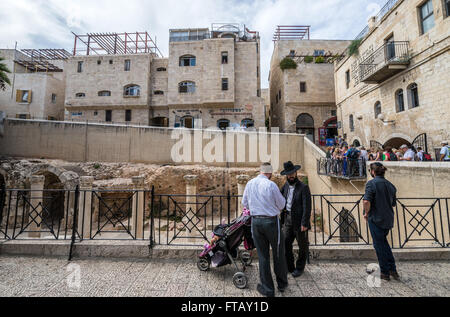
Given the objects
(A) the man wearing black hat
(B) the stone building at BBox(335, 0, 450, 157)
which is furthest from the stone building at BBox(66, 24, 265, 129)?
(A) the man wearing black hat

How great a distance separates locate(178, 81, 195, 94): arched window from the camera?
23833 millimetres

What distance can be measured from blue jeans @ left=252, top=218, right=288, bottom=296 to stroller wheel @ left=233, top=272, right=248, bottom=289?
285mm

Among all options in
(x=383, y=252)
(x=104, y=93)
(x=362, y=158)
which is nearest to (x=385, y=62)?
(x=362, y=158)

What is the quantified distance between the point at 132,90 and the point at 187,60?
738 cm

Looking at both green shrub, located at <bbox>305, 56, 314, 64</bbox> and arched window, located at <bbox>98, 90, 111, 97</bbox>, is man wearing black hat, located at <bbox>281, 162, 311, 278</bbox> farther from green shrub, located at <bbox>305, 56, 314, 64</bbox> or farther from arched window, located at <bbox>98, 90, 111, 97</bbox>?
arched window, located at <bbox>98, 90, 111, 97</bbox>

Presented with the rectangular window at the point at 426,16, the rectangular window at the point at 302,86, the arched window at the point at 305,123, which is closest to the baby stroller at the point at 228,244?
the rectangular window at the point at 426,16

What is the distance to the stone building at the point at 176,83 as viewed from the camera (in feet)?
76.0

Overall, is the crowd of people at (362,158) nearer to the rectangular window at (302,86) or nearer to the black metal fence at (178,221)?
the black metal fence at (178,221)

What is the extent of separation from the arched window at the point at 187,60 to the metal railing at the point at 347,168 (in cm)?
1860

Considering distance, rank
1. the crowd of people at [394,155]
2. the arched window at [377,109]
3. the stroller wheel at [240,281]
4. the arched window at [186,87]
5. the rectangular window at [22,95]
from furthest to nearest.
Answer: the rectangular window at [22,95] < the arched window at [186,87] < the arched window at [377,109] < the crowd of people at [394,155] < the stroller wheel at [240,281]

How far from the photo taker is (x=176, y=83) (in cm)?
2384

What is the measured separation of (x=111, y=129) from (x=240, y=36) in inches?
732

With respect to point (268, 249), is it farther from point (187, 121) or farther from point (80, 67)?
point (80, 67)
